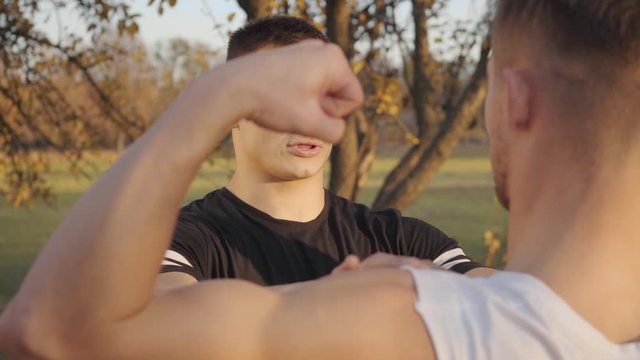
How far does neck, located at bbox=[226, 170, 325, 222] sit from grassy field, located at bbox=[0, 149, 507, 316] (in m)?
3.90

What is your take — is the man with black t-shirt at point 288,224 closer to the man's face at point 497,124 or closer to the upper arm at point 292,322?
the man's face at point 497,124

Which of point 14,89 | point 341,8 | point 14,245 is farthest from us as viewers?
point 14,245

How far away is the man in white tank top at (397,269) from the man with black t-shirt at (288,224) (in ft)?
4.63

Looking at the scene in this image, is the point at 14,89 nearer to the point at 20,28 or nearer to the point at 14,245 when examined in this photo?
the point at 20,28

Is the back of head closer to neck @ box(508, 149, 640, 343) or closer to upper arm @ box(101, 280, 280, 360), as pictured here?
neck @ box(508, 149, 640, 343)

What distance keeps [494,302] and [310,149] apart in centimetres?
169

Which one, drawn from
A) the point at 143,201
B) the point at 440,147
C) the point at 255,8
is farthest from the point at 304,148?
the point at 440,147

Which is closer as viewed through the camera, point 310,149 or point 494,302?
point 494,302

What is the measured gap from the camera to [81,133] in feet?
25.5

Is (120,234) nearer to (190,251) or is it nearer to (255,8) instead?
(190,251)

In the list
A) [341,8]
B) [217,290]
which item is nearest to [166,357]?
[217,290]

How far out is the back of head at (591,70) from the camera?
148cm

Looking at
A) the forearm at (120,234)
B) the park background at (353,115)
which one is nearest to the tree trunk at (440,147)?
the park background at (353,115)

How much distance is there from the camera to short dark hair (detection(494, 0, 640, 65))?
145 centimetres
